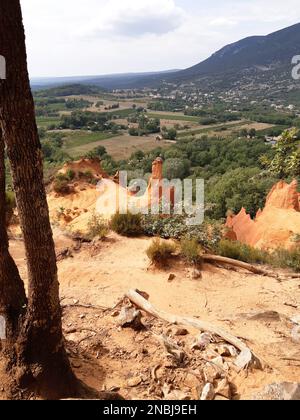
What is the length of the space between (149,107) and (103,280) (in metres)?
112

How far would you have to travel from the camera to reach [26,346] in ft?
11.6

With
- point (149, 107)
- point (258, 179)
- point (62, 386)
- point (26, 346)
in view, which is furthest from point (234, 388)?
point (149, 107)

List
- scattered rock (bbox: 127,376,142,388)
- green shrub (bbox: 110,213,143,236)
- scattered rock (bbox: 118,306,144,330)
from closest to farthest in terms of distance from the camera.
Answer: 1. scattered rock (bbox: 127,376,142,388)
2. scattered rock (bbox: 118,306,144,330)
3. green shrub (bbox: 110,213,143,236)

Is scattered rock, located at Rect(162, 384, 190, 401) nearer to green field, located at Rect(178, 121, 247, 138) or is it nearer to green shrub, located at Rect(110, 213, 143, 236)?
green shrub, located at Rect(110, 213, 143, 236)

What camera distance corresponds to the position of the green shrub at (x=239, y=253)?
8461 mm

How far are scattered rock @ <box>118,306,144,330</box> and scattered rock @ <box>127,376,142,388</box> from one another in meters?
1.08

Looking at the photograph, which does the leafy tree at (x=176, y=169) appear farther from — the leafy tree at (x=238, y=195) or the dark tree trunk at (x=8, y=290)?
the dark tree trunk at (x=8, y=290)

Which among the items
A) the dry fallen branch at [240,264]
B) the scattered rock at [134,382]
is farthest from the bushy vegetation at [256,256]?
the scattered rock at [134,382]

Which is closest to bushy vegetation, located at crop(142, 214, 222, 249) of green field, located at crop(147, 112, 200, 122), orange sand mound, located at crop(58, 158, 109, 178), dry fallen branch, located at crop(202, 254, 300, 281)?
dry fallen branch, located at crop(202, 254, 300, 281)

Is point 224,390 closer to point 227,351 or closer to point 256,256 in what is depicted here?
point 227,351

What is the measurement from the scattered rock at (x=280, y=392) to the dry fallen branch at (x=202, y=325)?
641 millimetres

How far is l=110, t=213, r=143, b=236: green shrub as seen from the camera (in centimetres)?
940

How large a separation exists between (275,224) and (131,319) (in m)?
9.21

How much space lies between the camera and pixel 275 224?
1308cm
